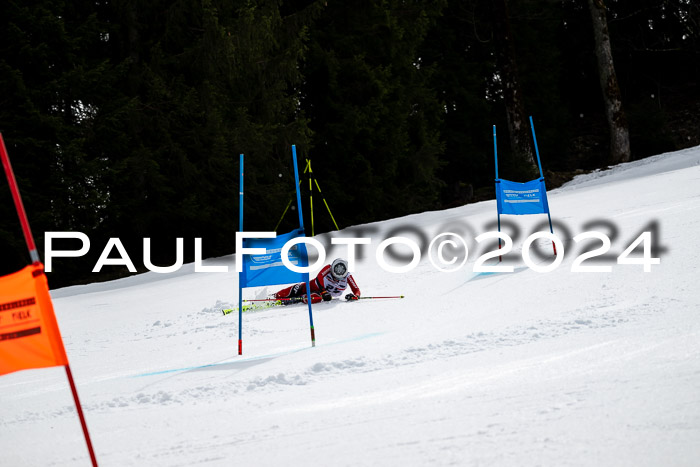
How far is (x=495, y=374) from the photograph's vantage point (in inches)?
224

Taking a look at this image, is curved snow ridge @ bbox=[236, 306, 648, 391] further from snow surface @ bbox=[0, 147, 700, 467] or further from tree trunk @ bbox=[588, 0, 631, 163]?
tree trunk @ bbox=[588, 0, 631, 163]

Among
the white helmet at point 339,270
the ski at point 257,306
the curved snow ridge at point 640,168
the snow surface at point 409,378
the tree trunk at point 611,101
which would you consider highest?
the tree trunk at point 611,101

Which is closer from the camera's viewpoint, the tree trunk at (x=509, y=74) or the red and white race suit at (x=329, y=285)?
the red and white race suit at (x=329, y=285)

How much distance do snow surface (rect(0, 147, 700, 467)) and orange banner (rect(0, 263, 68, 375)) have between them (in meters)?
0.94

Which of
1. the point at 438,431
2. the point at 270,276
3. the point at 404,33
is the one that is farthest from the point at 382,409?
the point at 404,33

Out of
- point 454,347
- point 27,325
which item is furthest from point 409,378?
point 27,325

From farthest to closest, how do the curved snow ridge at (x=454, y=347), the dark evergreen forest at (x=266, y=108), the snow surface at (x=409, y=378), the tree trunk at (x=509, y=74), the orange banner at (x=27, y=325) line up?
the tree trunk at (x=509, y=74) < the dark evergreen forest at (x=266, y=108) < the curved snow ridge at (x=454, y=347) < the snow surface at (x=409, y=378) < the orange banner at (x=27, y=325)

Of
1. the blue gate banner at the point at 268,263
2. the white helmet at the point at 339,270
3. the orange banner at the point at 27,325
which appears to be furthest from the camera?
the white helmet at the point at 339,270

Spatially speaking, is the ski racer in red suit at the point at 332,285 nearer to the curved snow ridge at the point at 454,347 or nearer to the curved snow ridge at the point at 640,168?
the curved snow ridge at the point at 454,347

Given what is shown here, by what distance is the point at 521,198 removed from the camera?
36.4 ft

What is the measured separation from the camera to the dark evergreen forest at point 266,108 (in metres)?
16.8

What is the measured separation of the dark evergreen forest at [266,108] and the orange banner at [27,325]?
1258 centimetres

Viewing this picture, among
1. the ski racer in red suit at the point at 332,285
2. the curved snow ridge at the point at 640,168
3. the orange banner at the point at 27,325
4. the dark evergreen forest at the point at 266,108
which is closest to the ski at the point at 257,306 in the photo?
the ski racer in red suit at the point at 332,285

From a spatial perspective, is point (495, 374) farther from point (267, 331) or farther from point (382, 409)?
point (267, 331)
